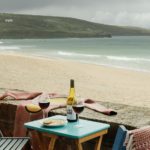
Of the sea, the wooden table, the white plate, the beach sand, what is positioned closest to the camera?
the wooden table

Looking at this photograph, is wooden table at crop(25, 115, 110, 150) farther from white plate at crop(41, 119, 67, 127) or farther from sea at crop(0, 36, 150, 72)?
sea at crop(0, 36, 150, 72)

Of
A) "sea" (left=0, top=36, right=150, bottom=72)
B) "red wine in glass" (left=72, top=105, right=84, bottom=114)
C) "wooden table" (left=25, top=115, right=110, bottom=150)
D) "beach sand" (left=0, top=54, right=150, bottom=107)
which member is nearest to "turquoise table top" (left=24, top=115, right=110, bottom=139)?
"wooden table" (left=25, top=115, right=110, bottom=150)

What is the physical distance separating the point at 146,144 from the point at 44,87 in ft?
35.5

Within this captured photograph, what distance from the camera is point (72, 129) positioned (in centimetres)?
331

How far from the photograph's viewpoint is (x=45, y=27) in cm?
13550

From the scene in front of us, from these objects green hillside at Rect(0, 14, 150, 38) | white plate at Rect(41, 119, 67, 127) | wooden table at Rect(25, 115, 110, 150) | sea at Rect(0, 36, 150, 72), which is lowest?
sea at Rect(0, 36, 150, 72)

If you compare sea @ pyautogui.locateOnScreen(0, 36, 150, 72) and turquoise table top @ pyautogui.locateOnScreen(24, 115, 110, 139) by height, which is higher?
turquoise table top @ pyautogui.locateOnScreen(24, 115, 110, 139)

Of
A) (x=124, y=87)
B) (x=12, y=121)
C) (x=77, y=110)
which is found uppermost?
(x=77, y=110)

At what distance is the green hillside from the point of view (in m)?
124

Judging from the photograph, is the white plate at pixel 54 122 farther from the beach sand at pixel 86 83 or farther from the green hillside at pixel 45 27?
the green hillside at pixel 45 27

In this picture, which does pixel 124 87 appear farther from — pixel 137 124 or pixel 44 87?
pixel 137 124

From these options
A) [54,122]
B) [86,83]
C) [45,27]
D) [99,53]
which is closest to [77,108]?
[54,122]

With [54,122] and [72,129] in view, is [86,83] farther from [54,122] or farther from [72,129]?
[72,129]

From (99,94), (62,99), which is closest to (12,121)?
(62,99)
